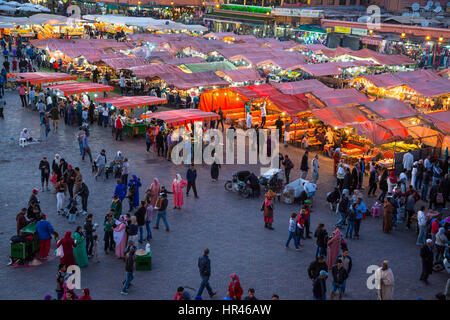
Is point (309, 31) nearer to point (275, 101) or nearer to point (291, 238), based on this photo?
point (275, 101)

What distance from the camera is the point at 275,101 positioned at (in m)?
23.9

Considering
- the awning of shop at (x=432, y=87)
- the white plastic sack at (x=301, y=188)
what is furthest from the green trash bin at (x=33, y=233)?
the awning of shop at (x=432, y=87)

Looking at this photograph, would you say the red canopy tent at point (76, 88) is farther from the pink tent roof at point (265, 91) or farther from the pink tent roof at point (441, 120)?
the pink tent roof at point (441, 120)

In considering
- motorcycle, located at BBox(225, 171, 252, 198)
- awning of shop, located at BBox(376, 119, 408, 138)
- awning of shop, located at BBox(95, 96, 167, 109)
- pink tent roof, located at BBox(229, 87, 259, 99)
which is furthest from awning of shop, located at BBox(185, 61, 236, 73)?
motorcycle, located at BBox(225, 171, 252, 198)

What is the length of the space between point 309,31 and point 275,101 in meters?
28.3

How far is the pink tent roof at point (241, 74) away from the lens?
28370 mm

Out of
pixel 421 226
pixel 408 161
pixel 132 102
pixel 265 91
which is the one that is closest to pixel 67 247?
pixel 421 226

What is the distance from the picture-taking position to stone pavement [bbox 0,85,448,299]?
426 inches

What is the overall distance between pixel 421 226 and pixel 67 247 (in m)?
8.33

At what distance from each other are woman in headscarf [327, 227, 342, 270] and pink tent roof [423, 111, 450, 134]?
10.7m

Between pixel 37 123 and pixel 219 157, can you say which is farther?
pixel 37 123

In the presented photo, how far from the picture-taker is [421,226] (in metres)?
13.1
